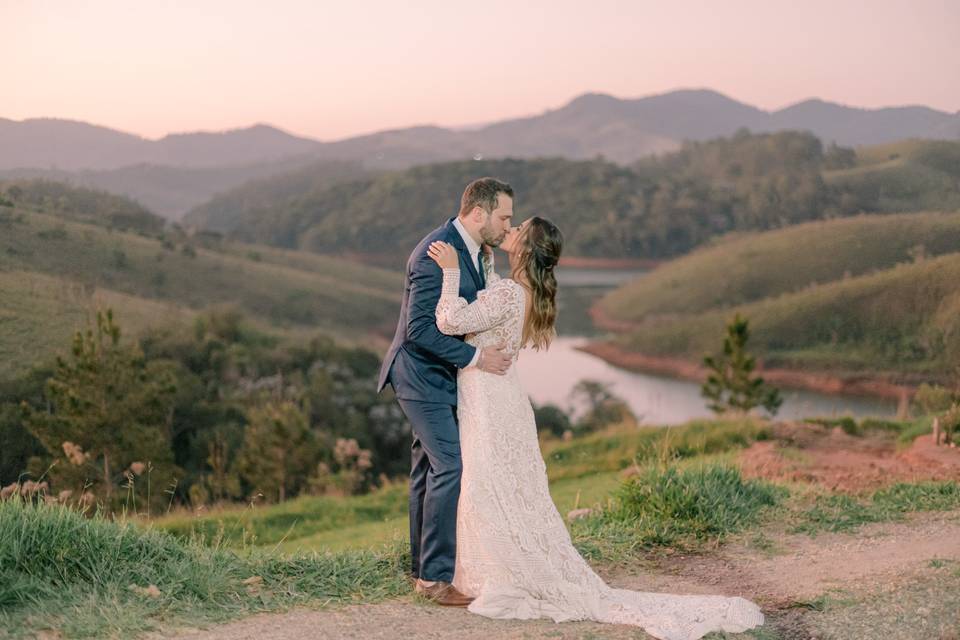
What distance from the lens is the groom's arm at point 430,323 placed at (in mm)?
5762

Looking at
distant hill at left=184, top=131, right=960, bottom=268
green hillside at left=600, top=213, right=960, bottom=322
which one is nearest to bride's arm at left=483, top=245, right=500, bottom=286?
green hillside at left=600, top=213, right=960, bottom=322

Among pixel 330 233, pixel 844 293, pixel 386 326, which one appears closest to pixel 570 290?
pixel 386 326

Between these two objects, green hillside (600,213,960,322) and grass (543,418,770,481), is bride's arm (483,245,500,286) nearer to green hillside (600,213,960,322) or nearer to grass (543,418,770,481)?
grass (543,418,770,481)

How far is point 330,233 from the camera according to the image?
3836 inches

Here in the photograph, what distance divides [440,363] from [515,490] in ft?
2.96

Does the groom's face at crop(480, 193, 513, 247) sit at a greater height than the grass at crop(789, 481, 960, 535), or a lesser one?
greater

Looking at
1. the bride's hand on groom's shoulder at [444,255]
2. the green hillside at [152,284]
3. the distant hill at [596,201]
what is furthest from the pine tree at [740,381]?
the distant hill at [596,201]

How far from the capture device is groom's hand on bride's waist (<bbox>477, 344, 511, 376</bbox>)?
5844 mm

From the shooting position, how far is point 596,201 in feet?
280

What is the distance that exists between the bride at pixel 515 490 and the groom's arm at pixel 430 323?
6cm

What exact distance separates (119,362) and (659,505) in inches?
433

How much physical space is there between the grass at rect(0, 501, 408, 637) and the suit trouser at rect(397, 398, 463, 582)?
47 cm

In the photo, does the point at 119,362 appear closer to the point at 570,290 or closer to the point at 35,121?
the point at 35,121

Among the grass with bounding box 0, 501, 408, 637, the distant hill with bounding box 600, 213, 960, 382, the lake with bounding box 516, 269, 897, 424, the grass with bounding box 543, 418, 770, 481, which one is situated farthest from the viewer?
the lake with bounding box 516, 269, 897, 424
